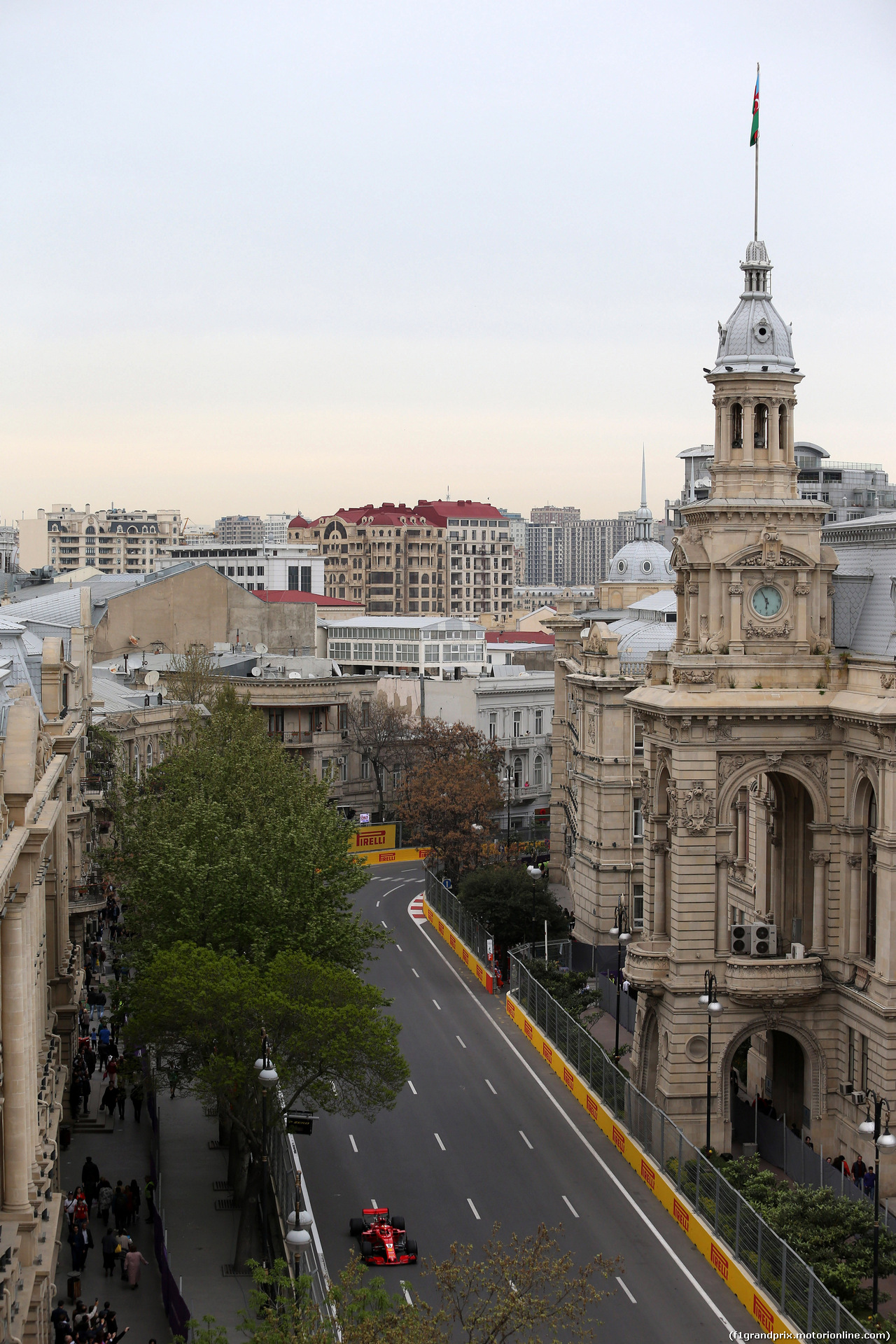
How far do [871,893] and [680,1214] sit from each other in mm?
11443

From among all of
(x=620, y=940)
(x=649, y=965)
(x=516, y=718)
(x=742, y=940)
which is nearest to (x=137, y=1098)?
(x=649, y=965)

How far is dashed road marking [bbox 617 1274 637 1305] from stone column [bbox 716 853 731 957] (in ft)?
38.7

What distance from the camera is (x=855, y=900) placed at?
4975 centimetres

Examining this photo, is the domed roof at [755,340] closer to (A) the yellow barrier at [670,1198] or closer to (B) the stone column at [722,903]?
(B) the stone column at [722,903]

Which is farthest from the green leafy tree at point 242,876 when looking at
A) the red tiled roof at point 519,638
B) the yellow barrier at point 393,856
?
the red tiled roof at point 519,638

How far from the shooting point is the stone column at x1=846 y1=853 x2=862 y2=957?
4972cm

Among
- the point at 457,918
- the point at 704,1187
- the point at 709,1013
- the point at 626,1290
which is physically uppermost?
the point at 709,1013

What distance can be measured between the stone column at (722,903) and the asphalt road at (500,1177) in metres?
7.35

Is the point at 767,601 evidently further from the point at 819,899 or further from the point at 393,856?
the point at 393,856

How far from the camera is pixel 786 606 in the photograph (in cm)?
5191

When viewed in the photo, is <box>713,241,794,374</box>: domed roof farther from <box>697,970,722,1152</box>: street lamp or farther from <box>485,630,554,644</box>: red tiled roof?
<box>485,630,554,644</box>: red tiled roof

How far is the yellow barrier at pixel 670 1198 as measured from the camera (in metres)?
38.3

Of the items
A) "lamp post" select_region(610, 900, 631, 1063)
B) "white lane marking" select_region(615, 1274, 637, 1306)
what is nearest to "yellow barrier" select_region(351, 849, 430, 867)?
"lamp post" select_region(610, 900, 631, 1063)

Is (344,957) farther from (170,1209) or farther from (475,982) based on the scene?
(475,982)
